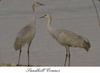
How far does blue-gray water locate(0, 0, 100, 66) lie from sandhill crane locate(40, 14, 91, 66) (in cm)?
3

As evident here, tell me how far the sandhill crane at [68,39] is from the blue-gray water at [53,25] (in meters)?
0.03


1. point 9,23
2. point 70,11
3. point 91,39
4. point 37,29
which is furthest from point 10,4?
point 91,39

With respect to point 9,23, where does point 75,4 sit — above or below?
above

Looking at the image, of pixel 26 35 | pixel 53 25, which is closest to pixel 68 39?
pixel 53 25

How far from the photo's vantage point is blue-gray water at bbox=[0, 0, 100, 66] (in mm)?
1899

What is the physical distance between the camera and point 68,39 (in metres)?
1.91

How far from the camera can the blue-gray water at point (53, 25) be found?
1899 millimetres

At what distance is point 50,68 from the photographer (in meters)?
1.93

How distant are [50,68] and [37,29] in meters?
0.29

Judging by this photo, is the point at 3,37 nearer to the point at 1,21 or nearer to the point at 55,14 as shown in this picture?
the point at 1,21

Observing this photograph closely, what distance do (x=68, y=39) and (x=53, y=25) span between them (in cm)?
15

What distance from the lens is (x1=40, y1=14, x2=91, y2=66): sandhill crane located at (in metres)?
1.90

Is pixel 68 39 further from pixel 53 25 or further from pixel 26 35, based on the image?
pixel 26 35

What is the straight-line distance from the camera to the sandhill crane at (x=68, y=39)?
1.90 m
